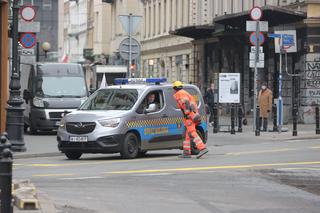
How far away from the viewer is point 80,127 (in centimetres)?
1902

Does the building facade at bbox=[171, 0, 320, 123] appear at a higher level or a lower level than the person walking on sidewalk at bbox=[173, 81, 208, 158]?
higher

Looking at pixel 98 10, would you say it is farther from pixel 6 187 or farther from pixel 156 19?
pixel 6 187

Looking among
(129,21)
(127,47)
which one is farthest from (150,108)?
(129,21)

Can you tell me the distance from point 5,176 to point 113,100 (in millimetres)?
11409

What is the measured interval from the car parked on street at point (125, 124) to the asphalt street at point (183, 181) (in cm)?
37

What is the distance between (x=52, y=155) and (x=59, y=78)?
9748mm

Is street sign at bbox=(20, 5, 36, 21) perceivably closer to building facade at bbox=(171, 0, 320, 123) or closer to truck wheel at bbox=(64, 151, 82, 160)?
truck wheel at bbox=(64, 151, 82, 160)

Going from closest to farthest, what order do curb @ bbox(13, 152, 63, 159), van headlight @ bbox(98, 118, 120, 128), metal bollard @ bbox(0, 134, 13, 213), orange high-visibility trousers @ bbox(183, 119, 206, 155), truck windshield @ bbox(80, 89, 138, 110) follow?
metal bollard @ bbox(0, 134, 13, 213), van headlight @ bbox(98, 118, 120, 128), orange high-visibility trousers @ bbox(183, 119, 206, 155), truck windshield @ bbox(80, 89, 138, 110), curb @ bbox(13, 152, 63, 159)

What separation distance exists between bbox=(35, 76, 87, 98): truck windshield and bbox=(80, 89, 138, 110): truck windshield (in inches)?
394

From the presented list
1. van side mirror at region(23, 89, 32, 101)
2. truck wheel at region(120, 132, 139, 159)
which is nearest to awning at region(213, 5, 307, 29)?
van side mirror at region(23, 89, 32, 101)

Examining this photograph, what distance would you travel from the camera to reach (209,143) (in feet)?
80.8

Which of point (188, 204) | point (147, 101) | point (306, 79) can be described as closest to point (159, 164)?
point (147, 101)

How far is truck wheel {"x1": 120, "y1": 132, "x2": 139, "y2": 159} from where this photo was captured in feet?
62.2

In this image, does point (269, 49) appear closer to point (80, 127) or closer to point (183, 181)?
point (80, 127)
